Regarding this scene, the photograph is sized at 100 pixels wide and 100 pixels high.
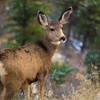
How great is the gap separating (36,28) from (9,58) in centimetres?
731

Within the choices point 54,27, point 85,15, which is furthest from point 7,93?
point 85,15

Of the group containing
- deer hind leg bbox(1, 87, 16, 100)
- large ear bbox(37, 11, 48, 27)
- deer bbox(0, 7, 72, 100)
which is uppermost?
large ear bbox(37, 11, 48, 27)

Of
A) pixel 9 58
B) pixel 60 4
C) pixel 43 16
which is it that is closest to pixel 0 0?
pixel 60 4

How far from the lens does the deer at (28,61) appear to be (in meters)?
4.42

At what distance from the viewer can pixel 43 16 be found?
611 cm

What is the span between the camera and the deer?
4422 millimetres

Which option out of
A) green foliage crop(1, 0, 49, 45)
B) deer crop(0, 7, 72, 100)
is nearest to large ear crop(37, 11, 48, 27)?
deer crop(0, 7, 72, 100)

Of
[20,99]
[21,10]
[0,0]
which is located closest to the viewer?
[20,99]

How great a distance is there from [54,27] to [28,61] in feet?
5.26

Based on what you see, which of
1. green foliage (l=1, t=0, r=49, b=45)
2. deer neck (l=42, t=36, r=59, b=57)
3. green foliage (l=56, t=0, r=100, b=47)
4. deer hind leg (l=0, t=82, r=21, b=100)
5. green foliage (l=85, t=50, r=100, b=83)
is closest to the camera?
deer hind leg (l=0, t=82, r=21, b=100)

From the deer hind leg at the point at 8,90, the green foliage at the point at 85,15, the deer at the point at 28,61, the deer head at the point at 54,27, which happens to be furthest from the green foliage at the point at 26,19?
the deer hind leg at the point at 8,90

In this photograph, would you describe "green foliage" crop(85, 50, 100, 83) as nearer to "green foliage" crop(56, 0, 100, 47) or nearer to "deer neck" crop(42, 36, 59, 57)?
"deer neck" crop(42, 36, 59, 57)

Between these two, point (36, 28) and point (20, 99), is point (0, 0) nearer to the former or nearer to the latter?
point (36, 28)

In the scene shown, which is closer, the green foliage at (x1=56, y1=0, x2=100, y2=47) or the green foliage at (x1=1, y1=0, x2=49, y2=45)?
the green foliage at (x1=1, y1=0, x2=49, y2=45)
